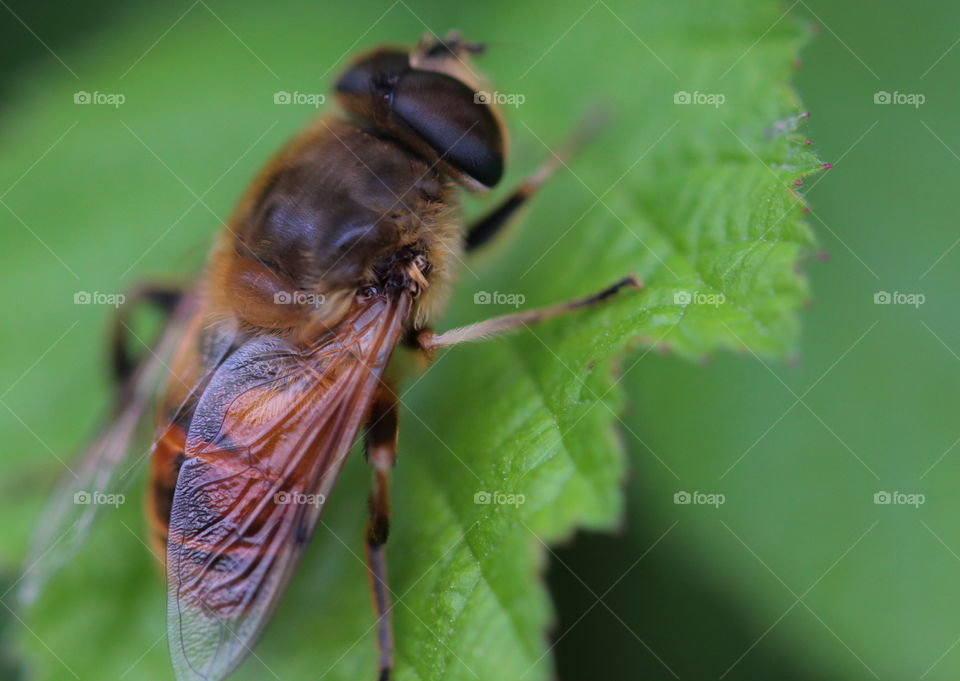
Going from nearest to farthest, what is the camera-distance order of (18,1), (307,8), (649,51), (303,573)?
(303,573) → (649,51) → (18,1) → (307,8)

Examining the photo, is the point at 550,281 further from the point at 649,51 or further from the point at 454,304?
the point at 649,51

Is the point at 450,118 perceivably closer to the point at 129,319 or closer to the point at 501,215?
the point at 501,215

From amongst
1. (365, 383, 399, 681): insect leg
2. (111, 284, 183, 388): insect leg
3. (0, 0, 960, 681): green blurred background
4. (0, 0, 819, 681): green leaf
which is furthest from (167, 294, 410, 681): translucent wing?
(0, 0, 960, 681): green blurred background

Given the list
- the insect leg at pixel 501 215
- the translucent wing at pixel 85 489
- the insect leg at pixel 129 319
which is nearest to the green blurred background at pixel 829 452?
the insect leg at pixel 129 319

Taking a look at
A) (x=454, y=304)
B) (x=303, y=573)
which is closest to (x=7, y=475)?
(x=303, y=573)

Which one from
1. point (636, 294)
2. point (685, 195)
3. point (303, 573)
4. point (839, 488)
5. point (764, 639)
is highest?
point (685, 195)

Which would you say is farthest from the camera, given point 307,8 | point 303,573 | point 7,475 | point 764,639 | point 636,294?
point 307,8

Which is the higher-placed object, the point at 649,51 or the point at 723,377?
the point at 649,51
